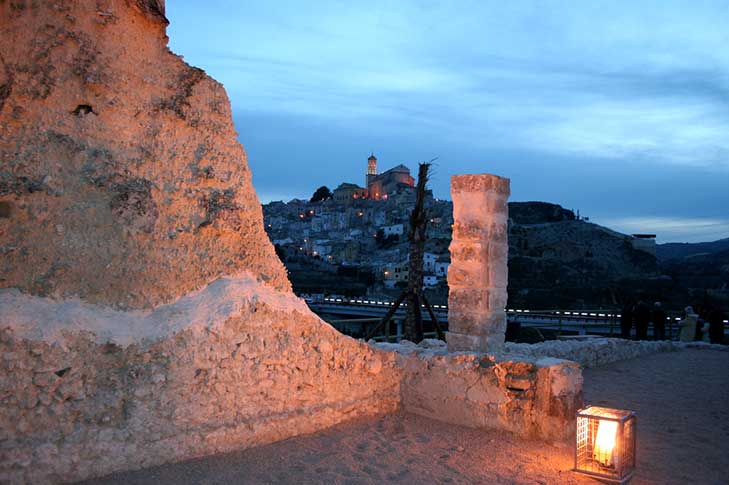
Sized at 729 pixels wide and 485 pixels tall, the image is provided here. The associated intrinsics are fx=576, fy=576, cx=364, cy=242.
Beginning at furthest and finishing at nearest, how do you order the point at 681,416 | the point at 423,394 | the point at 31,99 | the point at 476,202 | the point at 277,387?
the point at 476,202 < the point at 681,416 < the point at 423,394 < the point at 277,387 < the point at 31,99

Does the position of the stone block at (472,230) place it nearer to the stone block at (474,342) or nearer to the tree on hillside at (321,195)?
the stone block at (474,342)

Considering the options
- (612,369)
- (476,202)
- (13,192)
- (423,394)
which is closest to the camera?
(13,192)

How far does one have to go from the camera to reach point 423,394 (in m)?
5.57

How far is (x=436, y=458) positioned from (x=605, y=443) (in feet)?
4.01

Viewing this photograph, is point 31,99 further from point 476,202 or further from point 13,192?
point 476,202

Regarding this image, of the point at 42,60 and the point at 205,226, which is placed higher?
the point at 42,60

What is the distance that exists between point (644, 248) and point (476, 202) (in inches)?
2996

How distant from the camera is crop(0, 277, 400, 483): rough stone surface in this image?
3441 mm

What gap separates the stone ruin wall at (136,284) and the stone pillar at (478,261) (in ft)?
4.75

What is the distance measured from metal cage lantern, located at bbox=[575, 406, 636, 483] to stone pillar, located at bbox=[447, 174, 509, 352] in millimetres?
2520

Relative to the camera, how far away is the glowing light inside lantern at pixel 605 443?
4.02m

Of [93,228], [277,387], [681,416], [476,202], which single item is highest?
[476,202]

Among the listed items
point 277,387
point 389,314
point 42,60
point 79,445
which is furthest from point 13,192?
point 389,314

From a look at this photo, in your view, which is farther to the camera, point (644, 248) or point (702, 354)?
point (644, 248)
